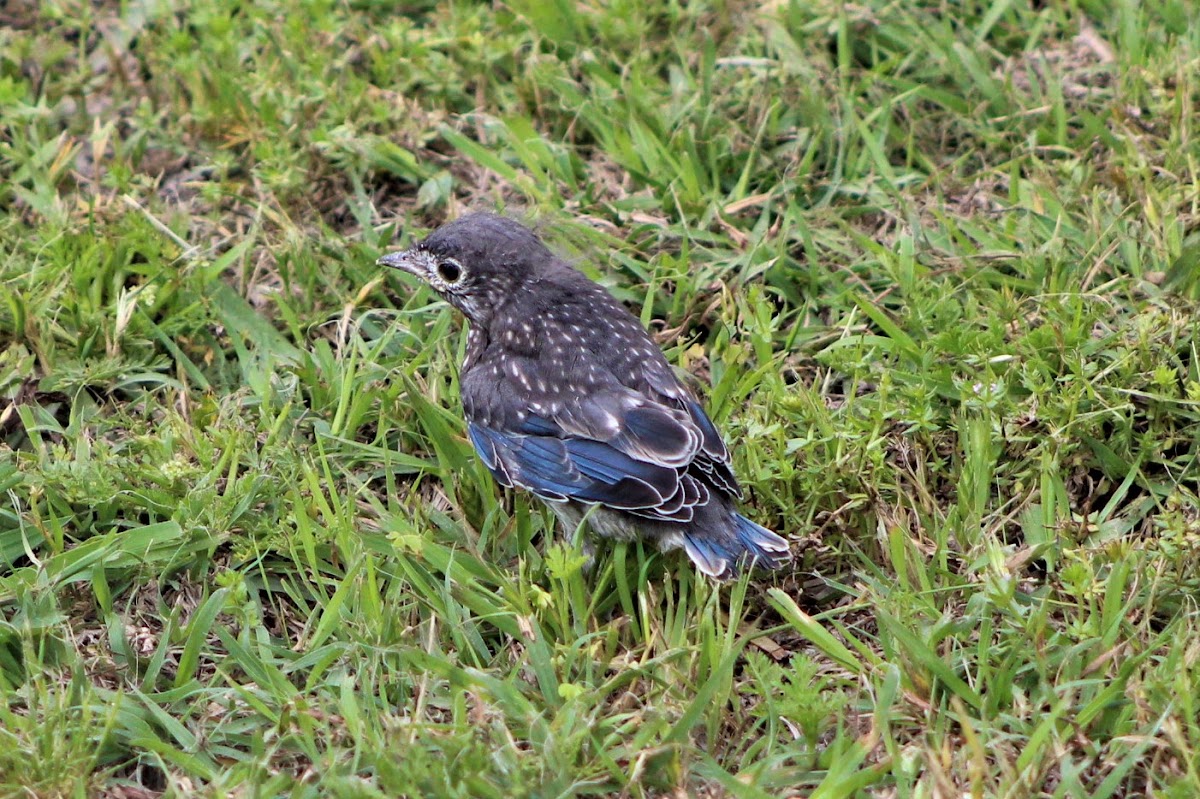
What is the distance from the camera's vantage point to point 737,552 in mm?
4809

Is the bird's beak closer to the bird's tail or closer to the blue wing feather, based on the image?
the blue wing feather

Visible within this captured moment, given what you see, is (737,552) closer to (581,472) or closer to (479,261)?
(581,472)

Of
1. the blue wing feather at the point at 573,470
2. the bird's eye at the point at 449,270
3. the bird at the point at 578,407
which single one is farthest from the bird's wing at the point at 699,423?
the bird's eye at the point at 449,270

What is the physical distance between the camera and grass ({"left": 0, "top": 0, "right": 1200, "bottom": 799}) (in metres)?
4.38

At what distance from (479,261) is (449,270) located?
0.15m

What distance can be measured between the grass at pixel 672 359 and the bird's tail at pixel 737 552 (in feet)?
0.32

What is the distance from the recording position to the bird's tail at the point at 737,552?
4.76 m

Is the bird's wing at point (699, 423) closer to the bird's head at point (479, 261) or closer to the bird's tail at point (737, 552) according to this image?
the bird's tail at point (737, 552)

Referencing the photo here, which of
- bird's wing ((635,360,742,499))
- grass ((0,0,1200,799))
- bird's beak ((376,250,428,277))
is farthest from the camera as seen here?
bird's beak ((376,250,428,277))

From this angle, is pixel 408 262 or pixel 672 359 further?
pixel 672 359

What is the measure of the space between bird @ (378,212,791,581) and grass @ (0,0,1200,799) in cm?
19

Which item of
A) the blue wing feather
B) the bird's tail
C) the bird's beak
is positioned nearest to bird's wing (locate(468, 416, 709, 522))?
the blue wing feather

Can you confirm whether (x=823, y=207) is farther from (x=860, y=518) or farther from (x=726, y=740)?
(x=726, y=740)

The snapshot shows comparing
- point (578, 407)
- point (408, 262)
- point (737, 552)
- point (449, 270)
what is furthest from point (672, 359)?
point (737, 552)
